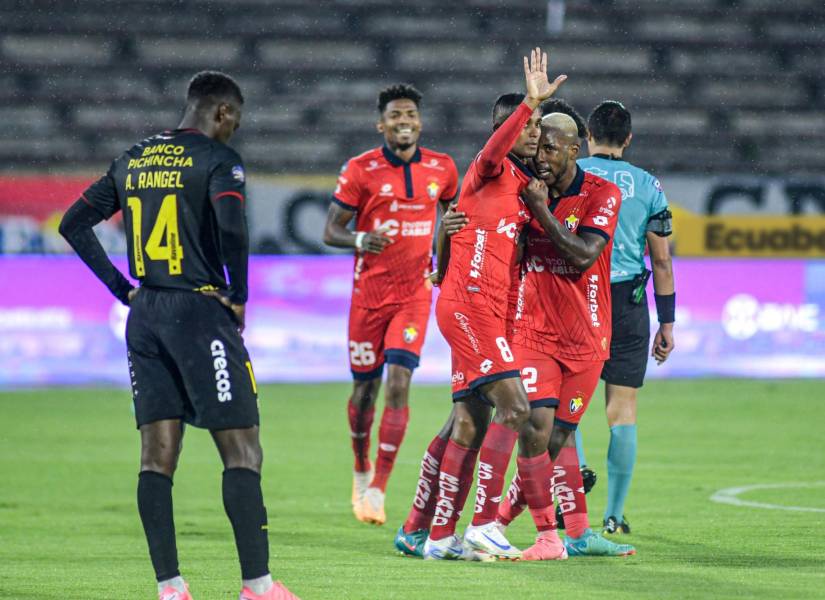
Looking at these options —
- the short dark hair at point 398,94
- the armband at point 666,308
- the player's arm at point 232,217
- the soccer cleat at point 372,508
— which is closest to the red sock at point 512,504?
the soccer cleat at point 372,508

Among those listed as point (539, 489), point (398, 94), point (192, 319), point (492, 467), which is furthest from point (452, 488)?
point (398, 94)

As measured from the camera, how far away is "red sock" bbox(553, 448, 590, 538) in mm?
6938

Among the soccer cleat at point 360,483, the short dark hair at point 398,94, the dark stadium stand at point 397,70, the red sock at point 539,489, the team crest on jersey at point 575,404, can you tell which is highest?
the dark stadium stand at point 397,70

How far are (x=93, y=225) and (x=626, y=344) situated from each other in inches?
131

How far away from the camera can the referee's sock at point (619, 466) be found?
780 centimetres

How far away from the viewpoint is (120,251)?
16.6 metres

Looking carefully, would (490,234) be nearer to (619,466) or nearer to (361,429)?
(619,466)

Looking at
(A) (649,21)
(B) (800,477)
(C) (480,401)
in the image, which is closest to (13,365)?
(B) (800,477)

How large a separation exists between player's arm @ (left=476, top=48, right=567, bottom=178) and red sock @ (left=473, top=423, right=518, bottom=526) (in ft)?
3.99

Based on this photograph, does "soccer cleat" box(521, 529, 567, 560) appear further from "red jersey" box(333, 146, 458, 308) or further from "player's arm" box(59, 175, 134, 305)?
"red jersey" box(333, 146, 458, 308)

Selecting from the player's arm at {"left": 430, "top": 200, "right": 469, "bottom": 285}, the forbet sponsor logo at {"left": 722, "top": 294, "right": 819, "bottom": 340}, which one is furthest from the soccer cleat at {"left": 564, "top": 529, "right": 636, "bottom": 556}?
the forbet sponsor logo at {"left": 722, "top": 294, "right": 819, "bottom": 340}

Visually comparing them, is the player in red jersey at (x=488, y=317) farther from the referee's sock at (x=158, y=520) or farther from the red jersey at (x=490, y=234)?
the referee's sock at (x=158, y=520)

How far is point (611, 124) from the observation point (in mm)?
8008

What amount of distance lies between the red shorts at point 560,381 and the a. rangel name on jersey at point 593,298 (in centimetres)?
20
